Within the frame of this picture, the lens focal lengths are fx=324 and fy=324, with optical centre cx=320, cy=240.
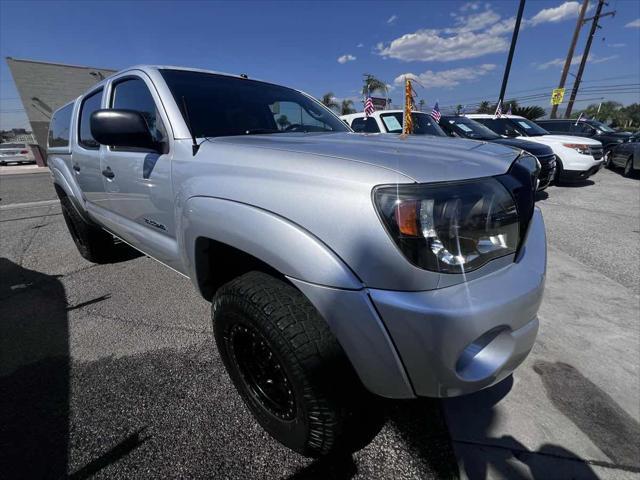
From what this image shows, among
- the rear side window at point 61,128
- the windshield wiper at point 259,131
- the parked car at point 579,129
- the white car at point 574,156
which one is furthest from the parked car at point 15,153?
the parked car at point 579,129

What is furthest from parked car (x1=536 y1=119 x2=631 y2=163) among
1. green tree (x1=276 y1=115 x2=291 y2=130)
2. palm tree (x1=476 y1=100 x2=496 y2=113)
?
palm tree (x1=476 y1=100 x2=496 y2=113)

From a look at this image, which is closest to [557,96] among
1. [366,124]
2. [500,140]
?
[500,140]

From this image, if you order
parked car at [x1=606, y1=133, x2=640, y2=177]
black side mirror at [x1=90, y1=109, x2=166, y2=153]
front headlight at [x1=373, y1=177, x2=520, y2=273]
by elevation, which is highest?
black side mirror at [x1=90, y1=109, x2=166, y2=153]

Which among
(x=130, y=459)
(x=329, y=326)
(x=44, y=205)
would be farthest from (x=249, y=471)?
(x=44, y=205)

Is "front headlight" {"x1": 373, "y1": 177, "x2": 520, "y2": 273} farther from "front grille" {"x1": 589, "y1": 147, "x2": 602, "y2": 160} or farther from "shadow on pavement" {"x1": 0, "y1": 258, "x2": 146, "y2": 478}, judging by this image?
"front grille" {"x1": 589, "y1": 147, "x2": 602, "y2": 160}

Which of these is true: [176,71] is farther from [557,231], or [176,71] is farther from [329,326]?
[557,231]

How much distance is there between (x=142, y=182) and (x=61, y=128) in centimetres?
267

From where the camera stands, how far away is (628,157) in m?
9.57

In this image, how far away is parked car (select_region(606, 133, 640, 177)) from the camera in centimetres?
907

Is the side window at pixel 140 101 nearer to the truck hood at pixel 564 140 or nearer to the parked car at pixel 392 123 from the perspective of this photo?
the parked car at pixel 392 123

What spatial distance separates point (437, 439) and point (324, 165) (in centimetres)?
144

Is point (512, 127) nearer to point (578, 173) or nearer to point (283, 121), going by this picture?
point (578, 173)

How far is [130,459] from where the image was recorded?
1.50 metres

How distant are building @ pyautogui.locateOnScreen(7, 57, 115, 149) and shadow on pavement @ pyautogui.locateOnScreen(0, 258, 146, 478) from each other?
28527 millimetres
